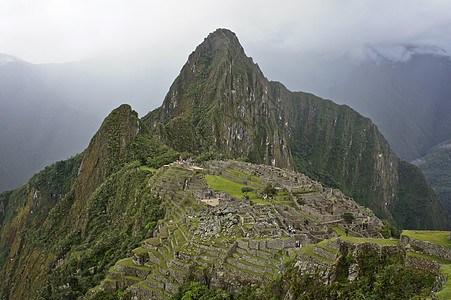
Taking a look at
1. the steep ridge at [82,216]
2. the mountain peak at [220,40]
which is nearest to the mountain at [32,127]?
the steep ridge at [82,216]

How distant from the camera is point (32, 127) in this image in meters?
Result: 128

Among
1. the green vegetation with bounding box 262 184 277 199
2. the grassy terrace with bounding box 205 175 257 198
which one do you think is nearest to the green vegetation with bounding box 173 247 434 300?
the green vegetation with bounding box 262 184 277 199

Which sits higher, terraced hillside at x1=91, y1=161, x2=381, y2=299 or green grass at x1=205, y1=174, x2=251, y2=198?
green grass at x1=205, y1=174, x2=251, y2=198

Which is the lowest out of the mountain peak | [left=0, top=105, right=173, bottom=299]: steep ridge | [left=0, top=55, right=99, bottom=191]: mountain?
[left=0, top=105, right=173, bottom=299]: steep ridge

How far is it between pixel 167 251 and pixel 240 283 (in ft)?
21.9

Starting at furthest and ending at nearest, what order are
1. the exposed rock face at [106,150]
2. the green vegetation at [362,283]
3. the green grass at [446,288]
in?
the exposed rock face at [106,150], the green vegetation at [362,283], the green grass at [446,288]

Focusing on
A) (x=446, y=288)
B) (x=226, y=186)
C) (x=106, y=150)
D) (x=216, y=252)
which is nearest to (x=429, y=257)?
(x=446, y=288)

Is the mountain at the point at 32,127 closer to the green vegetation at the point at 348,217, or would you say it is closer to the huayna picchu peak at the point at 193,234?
the huayna picchu peak at the point at 193,234

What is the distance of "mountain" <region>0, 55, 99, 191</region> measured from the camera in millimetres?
110062

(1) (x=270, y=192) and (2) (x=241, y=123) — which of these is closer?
(1) (x=270, y=192)

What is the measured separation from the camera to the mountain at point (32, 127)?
361 ft

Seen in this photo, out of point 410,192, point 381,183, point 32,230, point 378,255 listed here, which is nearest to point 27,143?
point 32,230

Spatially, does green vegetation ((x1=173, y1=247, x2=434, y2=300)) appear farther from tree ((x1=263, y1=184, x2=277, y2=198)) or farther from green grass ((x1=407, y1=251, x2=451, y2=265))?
tree ((x1=263, y1=184, x2=277, y2=198))

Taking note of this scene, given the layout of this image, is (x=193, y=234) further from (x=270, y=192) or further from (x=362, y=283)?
(x=270, y=192)
